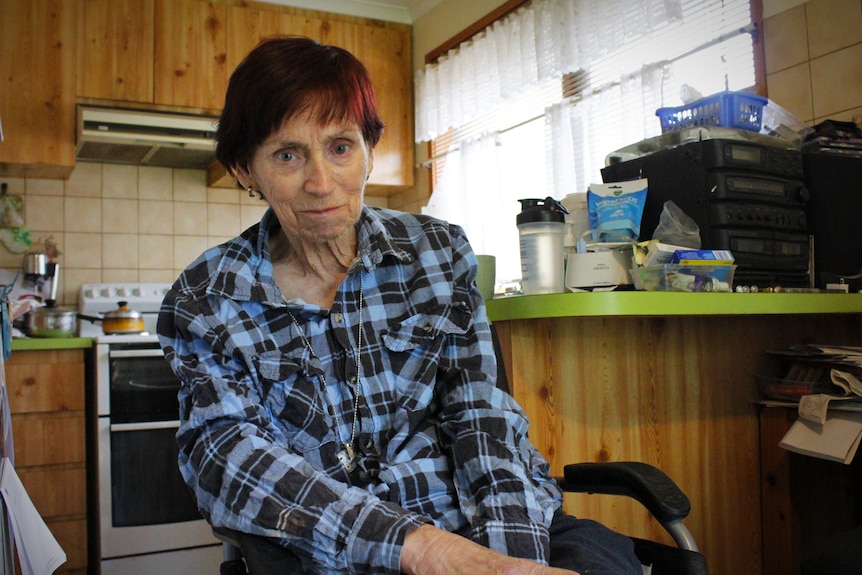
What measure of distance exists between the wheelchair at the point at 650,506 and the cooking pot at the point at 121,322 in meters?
2.11

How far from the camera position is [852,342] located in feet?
5.72

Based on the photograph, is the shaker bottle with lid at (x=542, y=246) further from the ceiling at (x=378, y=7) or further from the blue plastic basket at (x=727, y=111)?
the ceiling at (x=378, y=7)

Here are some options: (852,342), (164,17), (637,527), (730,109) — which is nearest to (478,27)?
(164,17)

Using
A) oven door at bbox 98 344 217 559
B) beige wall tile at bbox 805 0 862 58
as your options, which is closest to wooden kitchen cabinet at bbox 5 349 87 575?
oven door at bbox 98 344 217 559

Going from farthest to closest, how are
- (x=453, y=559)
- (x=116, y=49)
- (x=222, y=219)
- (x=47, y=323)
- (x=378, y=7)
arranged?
(x=378, y=7), (x=222, y=219), (x=116, y=49), (x=47, y=323), (x=453, y=559)

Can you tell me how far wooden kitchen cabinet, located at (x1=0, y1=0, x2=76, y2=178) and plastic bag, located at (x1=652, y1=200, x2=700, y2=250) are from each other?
2602mm

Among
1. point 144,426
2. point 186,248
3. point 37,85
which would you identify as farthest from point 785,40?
point 37,85

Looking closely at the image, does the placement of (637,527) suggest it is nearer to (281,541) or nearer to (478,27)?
(281,541)

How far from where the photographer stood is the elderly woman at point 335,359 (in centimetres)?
98

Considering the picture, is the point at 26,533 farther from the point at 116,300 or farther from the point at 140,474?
the point at 116,300

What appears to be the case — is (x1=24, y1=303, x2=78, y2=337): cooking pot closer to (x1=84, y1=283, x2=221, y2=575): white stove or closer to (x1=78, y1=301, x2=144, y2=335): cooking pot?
(x1=78, y1=301, x2=144, y2=335): cooking pot

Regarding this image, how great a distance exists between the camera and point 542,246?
1.41m

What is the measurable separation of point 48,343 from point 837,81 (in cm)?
268

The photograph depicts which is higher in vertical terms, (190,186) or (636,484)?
(190,186)
